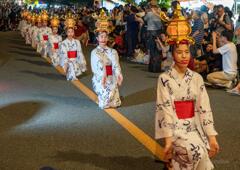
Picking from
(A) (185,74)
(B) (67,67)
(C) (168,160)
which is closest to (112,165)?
(C) (168,160)

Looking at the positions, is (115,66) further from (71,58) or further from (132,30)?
(132,30)

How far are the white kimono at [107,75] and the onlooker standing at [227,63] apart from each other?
9.15ft

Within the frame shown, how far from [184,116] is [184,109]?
0.21 ft

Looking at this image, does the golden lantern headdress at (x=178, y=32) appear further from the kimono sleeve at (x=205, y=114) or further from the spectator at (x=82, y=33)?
the spectator at (x=82, y=33)

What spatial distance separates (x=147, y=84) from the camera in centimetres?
1057

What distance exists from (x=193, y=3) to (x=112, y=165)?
487 inches

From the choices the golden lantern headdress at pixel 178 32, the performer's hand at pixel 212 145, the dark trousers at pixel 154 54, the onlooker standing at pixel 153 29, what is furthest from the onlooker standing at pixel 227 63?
the performer's hand at pixel 212 145

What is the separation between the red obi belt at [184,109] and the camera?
13.7 feet

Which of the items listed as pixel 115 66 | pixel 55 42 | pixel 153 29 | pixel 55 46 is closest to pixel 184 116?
pixel 115 66

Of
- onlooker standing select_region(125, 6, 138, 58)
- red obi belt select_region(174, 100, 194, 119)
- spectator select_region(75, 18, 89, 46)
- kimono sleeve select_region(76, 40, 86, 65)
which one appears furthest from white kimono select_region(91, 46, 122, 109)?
spectator select_region(75, 18, 89, 46)

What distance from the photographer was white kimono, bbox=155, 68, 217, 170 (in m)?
4.02

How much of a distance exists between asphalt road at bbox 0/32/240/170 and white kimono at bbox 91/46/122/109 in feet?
0.73

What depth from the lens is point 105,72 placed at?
8133 mm

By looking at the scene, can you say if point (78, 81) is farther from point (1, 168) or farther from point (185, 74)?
Answer: point (185, 74)
